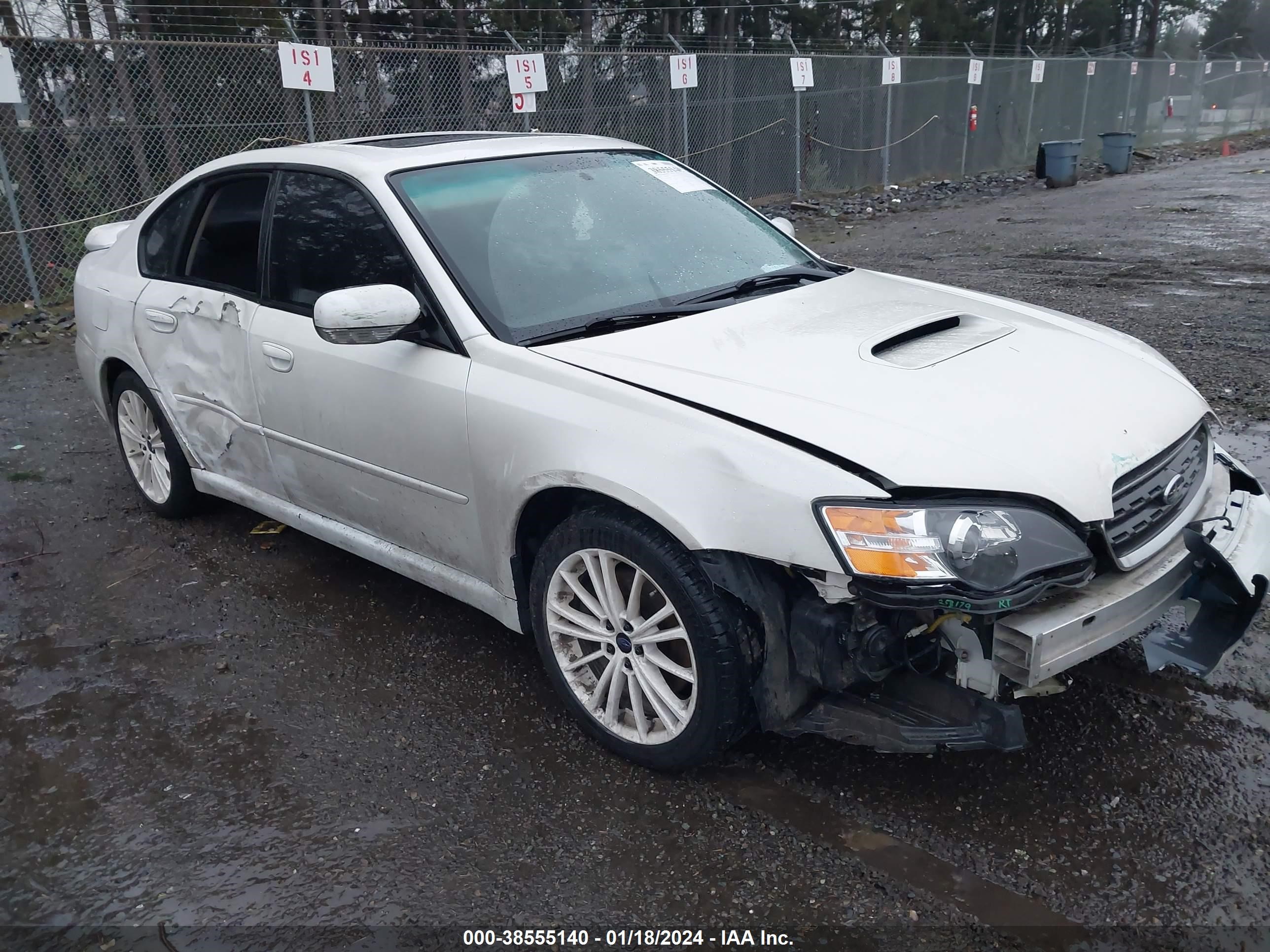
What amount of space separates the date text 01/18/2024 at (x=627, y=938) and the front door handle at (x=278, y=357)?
2.11m

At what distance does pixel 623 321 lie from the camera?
10.5ft

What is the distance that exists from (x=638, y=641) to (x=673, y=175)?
2123mm

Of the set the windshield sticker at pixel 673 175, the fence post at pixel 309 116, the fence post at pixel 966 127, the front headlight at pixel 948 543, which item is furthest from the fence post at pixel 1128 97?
the front headlight at pixel 948 543

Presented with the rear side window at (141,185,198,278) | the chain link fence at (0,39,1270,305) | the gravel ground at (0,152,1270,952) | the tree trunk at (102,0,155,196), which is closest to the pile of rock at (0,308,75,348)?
the chain link fence at (0,39,1270,305)

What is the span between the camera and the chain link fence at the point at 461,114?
35.1 feet

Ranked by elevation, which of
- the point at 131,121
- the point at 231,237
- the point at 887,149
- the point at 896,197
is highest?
the point at 131,121

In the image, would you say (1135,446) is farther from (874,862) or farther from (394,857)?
(394,857)

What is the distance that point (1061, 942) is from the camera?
7.43 feet

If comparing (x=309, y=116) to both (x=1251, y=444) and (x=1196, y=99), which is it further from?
(x=1196, y=99)

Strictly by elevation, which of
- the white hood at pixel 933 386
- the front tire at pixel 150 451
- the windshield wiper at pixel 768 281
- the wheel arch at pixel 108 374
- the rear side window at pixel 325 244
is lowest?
the front tire at pixel 150 451

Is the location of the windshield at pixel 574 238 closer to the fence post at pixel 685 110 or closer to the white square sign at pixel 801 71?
the fence post at pixel 685 110

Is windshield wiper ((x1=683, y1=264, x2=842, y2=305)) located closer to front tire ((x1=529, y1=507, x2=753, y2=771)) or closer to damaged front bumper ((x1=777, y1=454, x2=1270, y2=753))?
front tire ((x1=529, y1=507, x2=753, y2=771))

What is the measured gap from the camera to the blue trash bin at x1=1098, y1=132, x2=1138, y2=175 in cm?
2233

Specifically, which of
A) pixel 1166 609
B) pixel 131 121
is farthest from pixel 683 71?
pixel 1166 609
